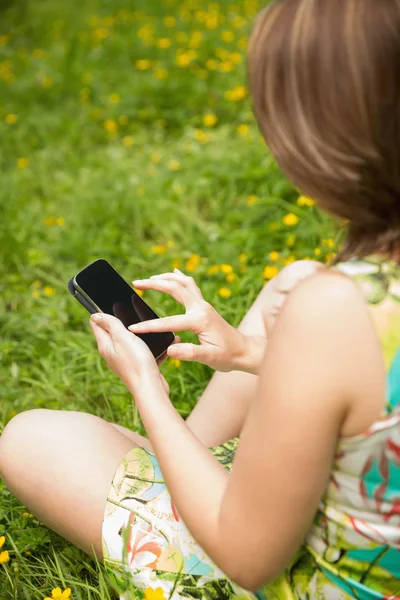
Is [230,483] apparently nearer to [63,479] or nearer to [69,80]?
[63,479]

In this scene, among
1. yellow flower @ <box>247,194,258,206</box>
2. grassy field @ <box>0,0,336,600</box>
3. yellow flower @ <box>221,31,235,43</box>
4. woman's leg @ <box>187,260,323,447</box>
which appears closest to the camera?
woman's leg @ <box>187,260,323,447</box>

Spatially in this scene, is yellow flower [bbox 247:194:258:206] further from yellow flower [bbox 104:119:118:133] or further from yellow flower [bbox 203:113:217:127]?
yellow flower [bbox 104:119:118:133]

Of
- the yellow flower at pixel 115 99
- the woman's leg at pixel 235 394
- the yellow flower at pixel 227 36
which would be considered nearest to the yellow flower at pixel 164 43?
the yellow flower at pixel 227 36

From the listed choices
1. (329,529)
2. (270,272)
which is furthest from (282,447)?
(270,272)

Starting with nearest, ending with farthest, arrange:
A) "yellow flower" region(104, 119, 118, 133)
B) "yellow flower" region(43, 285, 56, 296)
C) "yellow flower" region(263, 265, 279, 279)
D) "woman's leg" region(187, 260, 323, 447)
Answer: "woman's leg" region(187, 260, 323, 447)
"yellow flower" region(263, 265, 279, 279)
"yellow flower" region(43, 285, 56, 296)
"yellow flower" region(104, 119, 118, 133)

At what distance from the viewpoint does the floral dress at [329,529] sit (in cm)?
79

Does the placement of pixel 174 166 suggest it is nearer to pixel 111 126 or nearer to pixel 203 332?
pixel 111 126

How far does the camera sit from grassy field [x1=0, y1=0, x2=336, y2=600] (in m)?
1.79

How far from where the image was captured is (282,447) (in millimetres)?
792

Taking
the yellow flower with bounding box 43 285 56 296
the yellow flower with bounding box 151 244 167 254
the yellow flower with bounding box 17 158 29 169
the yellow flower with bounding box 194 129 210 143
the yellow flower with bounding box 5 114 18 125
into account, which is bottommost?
the yellow flower with bounding box 43 285 56 296

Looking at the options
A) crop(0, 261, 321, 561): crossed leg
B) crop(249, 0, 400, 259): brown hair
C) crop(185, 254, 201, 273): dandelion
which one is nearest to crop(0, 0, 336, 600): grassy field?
crop(185, 254, 201, 273): dandelion

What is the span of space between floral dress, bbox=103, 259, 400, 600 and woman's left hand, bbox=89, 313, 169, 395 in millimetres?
158

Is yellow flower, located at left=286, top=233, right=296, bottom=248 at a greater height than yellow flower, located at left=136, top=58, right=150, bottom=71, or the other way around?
yellow flower, located at left=136, top=58, right=150, bottom=71

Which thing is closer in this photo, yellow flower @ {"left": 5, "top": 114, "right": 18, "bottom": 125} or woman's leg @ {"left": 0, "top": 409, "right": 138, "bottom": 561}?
woman's leg @ {"left": 0, "top": 409, "right": 138, "bottom": 561}
